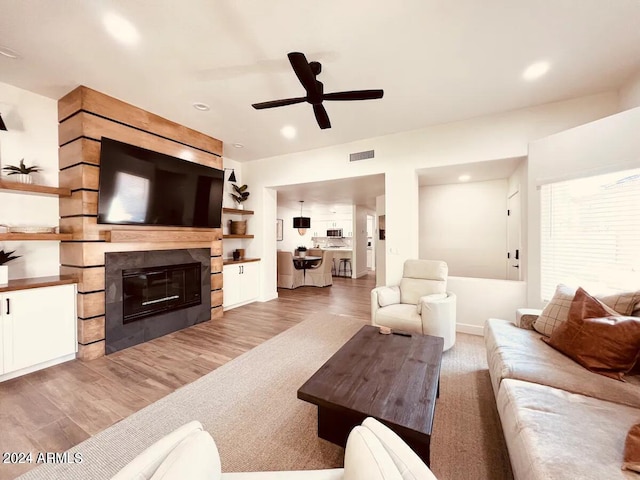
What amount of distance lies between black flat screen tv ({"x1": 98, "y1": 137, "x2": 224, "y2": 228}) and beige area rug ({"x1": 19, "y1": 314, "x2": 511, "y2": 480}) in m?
2.15

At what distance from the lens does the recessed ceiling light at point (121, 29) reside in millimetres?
1941

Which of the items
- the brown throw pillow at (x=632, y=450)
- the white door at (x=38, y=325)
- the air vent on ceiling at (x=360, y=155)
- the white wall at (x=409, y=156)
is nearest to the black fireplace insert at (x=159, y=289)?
the white door at (x=38, y=325)

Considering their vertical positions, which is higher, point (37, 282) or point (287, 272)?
point (37, 282)

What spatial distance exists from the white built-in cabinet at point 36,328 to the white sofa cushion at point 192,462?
2.92 meters

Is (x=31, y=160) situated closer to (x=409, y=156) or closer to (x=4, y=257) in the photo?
(x=4, y=257)

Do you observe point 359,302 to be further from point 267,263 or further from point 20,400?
point 20,400

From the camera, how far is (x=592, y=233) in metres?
2.49

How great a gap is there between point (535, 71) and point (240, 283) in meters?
5.04

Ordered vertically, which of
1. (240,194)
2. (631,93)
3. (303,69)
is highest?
(631,93)

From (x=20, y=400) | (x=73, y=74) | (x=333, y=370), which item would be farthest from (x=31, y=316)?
(x=333, y=370)

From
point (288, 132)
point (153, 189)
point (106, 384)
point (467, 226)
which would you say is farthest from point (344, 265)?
point (106, 384)

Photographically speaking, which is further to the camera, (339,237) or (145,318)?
(339,237)

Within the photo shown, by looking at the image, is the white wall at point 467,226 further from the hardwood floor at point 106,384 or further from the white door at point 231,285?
the white door at point 231,285

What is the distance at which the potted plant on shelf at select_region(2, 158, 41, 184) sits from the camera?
8.63 feet
